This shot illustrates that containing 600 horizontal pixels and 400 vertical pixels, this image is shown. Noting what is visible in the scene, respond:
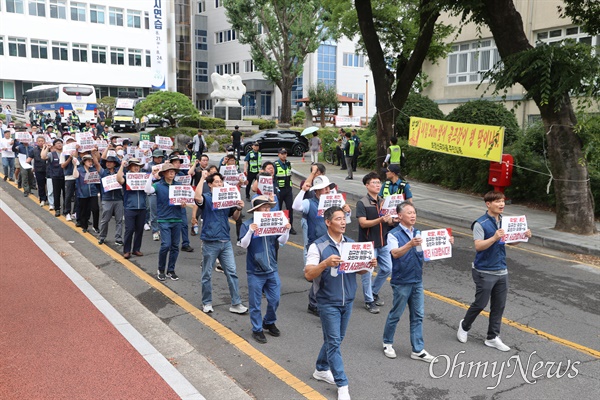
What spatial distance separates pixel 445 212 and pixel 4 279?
10.7 metres

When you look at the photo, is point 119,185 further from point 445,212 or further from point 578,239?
point 578,239

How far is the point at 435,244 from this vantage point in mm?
6109

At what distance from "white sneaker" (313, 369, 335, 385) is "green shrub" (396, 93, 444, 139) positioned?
62.7 feet

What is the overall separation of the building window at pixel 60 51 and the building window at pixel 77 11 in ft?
10.8

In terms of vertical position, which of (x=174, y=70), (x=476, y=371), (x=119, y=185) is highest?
(x=174, y=70)

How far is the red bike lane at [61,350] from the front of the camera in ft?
18.0

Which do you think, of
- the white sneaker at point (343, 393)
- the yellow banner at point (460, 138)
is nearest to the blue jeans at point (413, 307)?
the white sneaker at point (343, 393)

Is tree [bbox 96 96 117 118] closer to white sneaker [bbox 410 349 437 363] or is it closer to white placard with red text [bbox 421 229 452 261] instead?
white placard with red text [bbox 421 229 452 261]

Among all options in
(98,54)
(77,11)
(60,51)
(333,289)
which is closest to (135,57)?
(98,54)

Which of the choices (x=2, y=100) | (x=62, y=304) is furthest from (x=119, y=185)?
(x=2, y=100)

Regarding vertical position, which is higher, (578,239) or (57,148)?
(57,148)

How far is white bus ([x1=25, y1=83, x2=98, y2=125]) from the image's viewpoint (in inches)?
1852

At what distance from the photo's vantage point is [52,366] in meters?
5.95

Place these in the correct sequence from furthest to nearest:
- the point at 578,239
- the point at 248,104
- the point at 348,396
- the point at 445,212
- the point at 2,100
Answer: the point at 248,104
the point at 2,100
the point at 445,212
the point at 578,239
the point at 348,396
